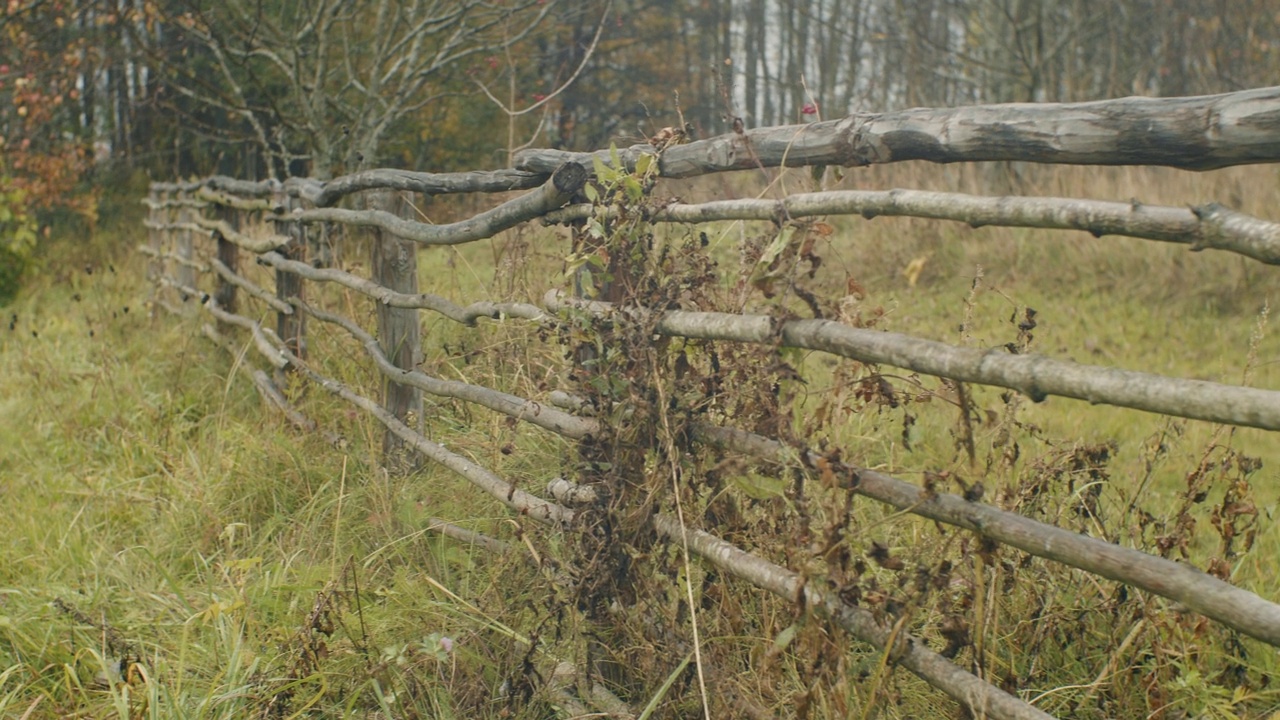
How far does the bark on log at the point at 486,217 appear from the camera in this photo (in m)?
2.94

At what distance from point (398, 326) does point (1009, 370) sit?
2.91m

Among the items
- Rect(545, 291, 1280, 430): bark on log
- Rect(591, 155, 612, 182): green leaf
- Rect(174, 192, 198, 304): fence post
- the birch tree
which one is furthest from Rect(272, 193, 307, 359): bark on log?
Rect(545, 291, 1280, 430): bark on log

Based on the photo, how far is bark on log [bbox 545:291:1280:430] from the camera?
5.30ft

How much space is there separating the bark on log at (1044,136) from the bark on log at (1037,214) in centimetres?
7

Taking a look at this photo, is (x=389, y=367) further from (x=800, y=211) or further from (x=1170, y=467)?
(x=1170, y=467)

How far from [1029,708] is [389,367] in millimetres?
2865

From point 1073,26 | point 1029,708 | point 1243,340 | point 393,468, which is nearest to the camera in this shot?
point 1029,708

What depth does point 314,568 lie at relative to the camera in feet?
11.6

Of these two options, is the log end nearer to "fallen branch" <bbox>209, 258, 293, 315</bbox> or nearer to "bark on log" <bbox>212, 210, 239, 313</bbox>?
"fallen branch" <bbox>209, 258, 293, 315</bbox>

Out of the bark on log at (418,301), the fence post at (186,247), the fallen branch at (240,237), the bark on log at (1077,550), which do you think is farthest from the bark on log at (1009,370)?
the fence post at (186,247)

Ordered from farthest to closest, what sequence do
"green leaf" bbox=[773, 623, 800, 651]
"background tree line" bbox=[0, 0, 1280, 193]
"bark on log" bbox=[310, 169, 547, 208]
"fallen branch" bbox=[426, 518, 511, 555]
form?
"background tree line" bbox=[0, 0, 1280, 193] → "bark on log" bbox=[310, 169, 547, 208] → "fallen branch" bbox=[426, 518, 511, 555] → "green leaf" bbox=[773, 623, 800, 651]

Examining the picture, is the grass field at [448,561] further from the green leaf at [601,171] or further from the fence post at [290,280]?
the green leaf at [601,171]

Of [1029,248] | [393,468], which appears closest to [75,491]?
[393,468]

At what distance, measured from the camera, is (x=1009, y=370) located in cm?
188
